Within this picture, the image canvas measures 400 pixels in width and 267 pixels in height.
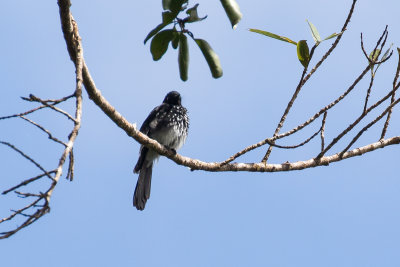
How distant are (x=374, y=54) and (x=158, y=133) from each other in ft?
10.3

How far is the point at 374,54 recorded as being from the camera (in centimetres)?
327

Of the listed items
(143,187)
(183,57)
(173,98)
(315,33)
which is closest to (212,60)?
(183,57)

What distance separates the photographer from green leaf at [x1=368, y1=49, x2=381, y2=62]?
3.26 meters

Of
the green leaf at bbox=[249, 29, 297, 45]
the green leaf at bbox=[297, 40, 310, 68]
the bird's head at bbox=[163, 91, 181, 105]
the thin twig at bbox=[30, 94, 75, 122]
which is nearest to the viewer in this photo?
the thin twig at bbox=[30, 94, 75, 122]

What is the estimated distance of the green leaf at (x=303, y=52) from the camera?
3232mm

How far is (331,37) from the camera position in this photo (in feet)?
10.1

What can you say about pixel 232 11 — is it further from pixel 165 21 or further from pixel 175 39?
pixel 175 39

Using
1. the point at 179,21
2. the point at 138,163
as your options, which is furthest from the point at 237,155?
the point at 138,163

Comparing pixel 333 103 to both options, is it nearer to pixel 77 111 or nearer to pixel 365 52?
pixel 365 52

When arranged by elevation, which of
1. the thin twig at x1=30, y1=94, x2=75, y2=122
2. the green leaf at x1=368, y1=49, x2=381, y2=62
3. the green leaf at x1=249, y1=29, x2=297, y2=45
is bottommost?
the thin twig at x1=30, y1=94, x2=75, y2=122

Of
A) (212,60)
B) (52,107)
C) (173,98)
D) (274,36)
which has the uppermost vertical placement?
(173,98)

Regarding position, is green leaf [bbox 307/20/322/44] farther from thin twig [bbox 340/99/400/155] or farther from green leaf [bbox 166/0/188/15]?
green leaf [bbox 166/0/188/15]

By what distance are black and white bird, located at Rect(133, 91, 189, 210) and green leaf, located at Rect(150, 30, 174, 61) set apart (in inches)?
129

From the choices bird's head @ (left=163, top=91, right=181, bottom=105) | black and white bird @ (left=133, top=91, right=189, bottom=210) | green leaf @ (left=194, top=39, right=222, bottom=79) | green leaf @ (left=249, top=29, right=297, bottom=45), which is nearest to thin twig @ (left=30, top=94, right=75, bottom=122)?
green leaf @ (left=194, top=39, right=222, bottom=79)
